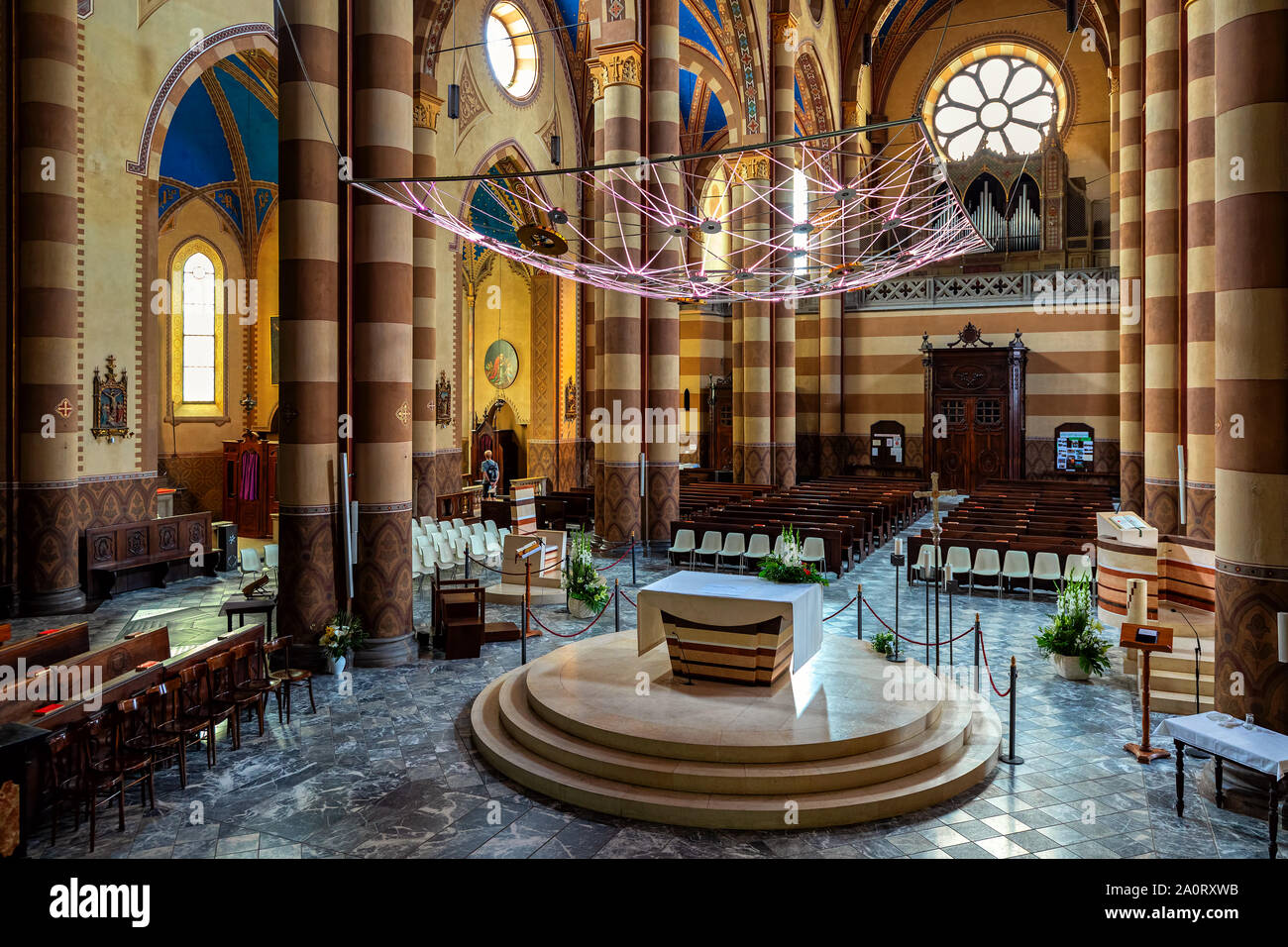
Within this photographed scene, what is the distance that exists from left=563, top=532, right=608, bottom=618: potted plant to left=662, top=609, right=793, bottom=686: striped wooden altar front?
11.6 feet

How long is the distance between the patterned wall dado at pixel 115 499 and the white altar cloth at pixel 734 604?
29.9 ft

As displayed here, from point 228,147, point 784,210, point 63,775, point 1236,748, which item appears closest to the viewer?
point 1236,748

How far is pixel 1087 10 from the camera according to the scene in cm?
2648

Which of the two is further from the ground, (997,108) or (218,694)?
(997,108)

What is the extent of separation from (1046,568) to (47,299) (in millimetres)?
14127

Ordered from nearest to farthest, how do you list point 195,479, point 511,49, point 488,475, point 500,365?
1. point 195,479
2. point 511,49
3. point 488,475
4. point 500,365

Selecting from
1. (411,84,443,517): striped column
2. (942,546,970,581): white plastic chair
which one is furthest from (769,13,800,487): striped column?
(942,546,970,581): white plastic chair

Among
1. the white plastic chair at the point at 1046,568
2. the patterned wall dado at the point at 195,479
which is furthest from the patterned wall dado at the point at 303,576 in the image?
the patterned wall dado at the point at 195,479

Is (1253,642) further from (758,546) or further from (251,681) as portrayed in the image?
(758,546)

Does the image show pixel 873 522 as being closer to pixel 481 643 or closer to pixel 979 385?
pixel 481 643

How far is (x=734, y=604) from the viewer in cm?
751

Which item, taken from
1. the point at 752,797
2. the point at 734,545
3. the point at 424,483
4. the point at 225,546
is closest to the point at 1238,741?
the point at 752,797

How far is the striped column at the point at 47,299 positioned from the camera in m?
11.6

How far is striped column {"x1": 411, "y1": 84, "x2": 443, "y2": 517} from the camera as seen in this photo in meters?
16.6
